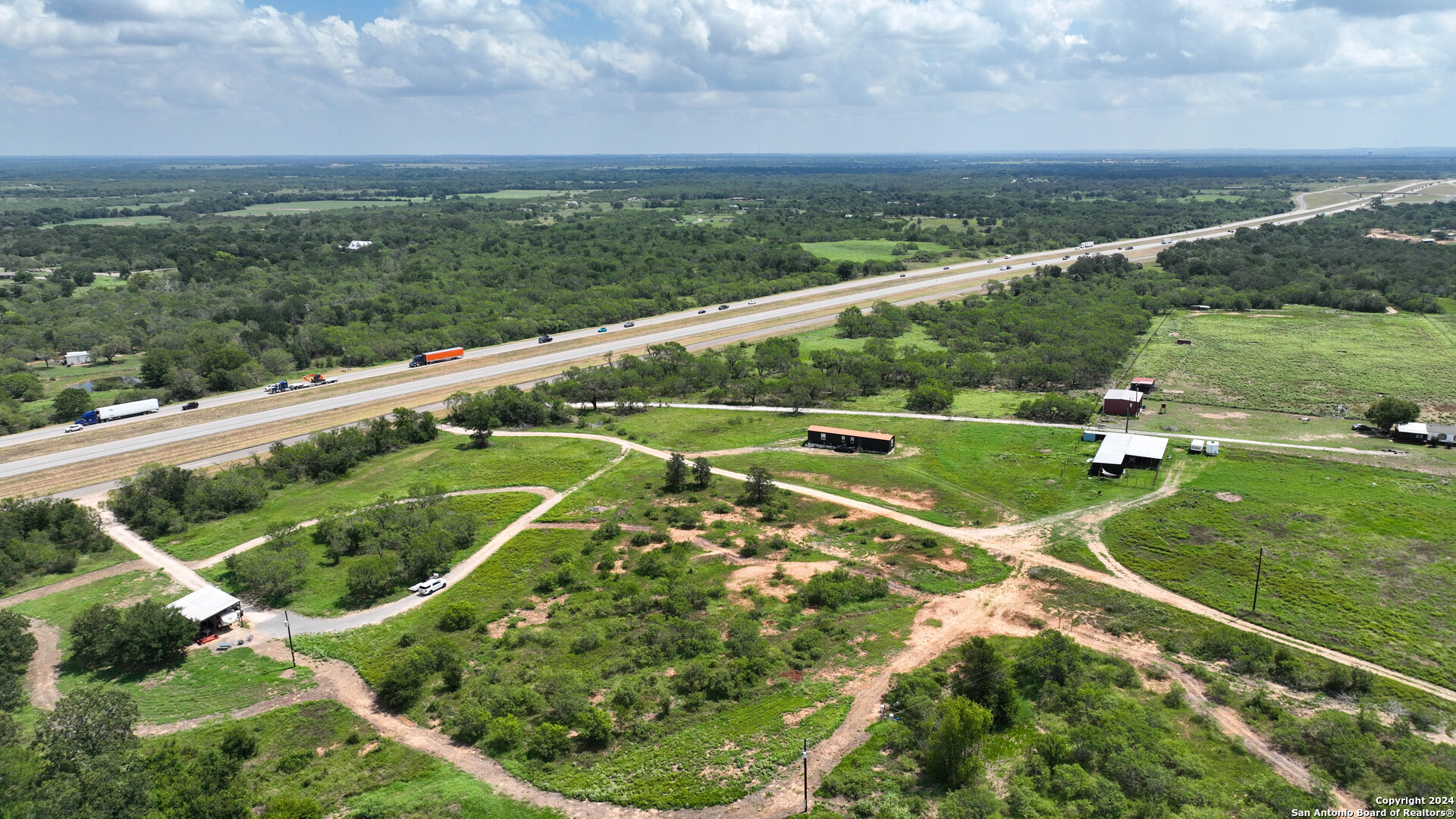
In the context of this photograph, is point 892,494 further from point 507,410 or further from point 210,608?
point 210,608

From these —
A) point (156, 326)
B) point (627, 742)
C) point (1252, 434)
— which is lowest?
point (627, 742)

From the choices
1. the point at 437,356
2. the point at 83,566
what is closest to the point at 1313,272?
the point at 437,356

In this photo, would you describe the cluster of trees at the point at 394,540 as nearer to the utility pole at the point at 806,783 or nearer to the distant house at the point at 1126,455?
the utility pole at the point at 806,783

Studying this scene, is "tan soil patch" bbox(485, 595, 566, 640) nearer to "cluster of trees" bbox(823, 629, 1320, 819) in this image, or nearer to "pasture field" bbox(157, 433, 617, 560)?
"pasture field" bbox(157, 433, 617, 560)

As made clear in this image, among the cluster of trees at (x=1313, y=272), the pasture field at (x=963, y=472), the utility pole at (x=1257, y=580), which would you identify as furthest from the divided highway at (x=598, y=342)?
the utility pole at (x=1257, y=580)

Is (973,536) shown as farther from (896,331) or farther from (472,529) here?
(896,331)

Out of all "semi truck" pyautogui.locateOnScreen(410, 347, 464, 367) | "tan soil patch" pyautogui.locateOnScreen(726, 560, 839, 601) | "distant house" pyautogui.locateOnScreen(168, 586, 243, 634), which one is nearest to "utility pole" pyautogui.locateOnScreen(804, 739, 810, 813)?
"tan soil patch" pyautogui.locateOnScreen(726, 560, 839, 601)

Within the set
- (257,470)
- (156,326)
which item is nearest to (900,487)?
(257,470)
